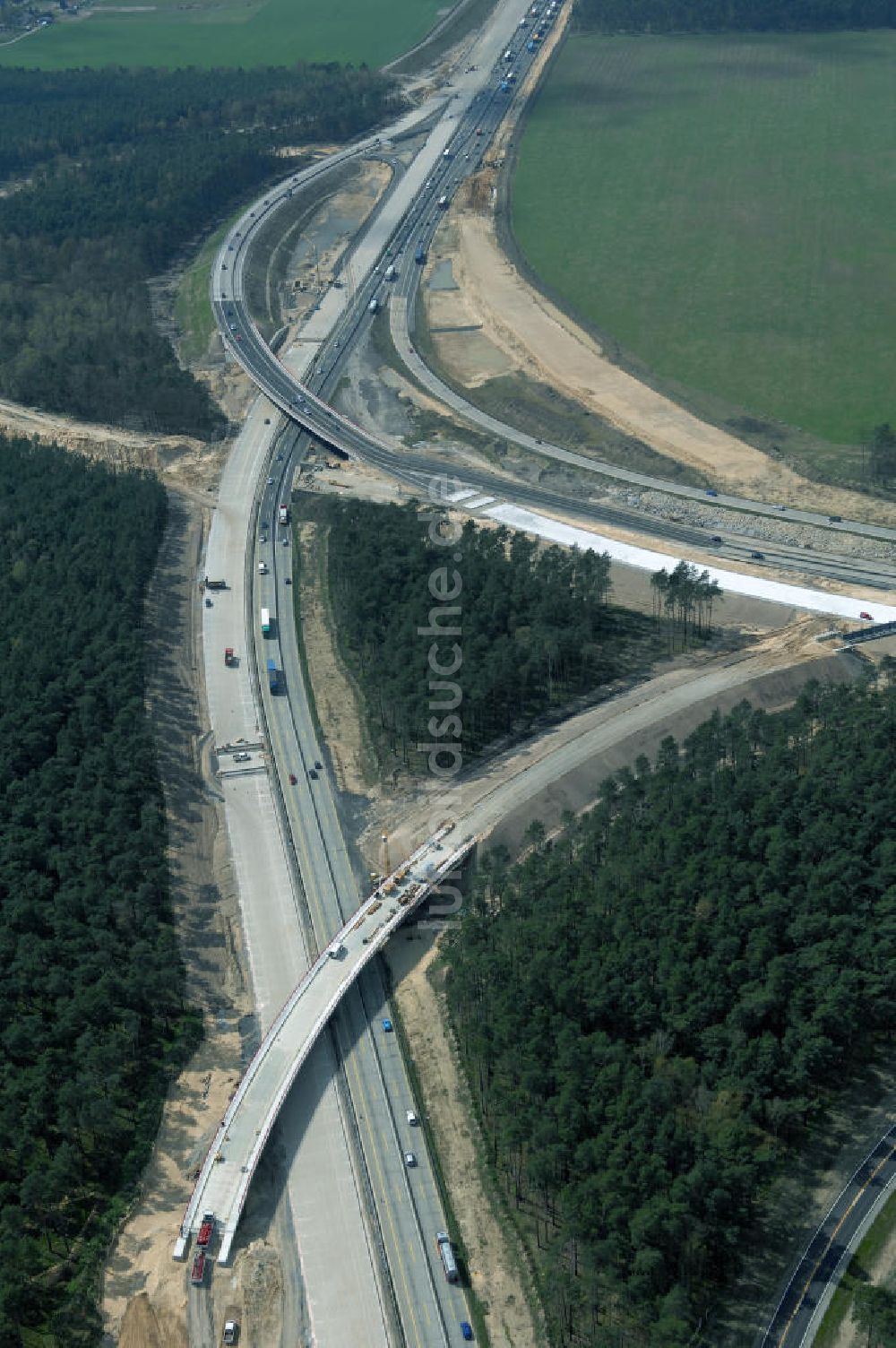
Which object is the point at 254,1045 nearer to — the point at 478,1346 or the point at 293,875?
the point at 293,875

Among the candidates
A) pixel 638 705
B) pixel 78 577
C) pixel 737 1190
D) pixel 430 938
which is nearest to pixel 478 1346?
pixel 737 1190

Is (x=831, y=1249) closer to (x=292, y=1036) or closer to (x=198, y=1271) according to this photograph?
(x=198, y=1271)

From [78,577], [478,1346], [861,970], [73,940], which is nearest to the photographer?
[478,1346]

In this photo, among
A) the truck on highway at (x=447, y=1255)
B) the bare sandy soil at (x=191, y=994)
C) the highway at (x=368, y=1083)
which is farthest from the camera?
the highway at (x=368, y=1083)

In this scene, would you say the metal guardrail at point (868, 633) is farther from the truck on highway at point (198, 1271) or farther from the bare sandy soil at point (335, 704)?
the truck on highway at point (198, 1271)

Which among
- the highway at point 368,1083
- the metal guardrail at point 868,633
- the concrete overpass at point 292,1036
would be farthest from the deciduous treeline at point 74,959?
the metal guardrail at point 868,633

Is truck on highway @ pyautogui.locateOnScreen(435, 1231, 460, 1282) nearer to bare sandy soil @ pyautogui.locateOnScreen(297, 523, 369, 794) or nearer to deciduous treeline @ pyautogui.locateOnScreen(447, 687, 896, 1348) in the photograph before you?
deciduous treeline @ pyautogui.locateOnScreen(447, 687, 896, 1348)

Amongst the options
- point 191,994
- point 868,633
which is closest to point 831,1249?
point 191,994
